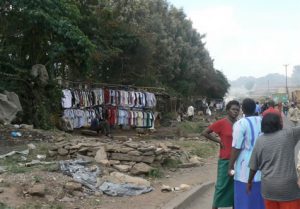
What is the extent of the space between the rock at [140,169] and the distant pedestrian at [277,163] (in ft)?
20.6

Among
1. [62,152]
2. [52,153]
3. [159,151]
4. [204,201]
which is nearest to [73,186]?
[204,201]

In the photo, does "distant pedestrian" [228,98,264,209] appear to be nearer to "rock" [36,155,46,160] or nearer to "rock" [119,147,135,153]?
"rock" [119,147,135,153]

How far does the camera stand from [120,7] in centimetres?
3422

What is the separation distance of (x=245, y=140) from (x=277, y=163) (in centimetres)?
124

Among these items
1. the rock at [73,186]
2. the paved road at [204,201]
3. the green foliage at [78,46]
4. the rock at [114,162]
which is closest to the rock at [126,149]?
the rock at [114,162]

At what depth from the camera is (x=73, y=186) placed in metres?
9.05

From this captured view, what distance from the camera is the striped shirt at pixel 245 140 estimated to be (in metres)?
6.21

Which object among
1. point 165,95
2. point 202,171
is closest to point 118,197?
point 202,171

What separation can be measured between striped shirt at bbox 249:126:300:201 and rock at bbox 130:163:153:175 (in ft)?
20.8

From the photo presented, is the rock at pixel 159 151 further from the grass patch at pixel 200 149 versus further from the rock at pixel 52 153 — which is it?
the grass patch at pixel 200 149

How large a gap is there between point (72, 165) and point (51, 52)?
1010 cm

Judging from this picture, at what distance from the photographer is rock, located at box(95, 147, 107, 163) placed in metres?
11.7

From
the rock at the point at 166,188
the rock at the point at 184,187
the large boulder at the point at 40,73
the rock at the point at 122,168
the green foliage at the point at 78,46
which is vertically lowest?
the rock at the point at 184,187

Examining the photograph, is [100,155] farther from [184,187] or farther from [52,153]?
[184,187]
